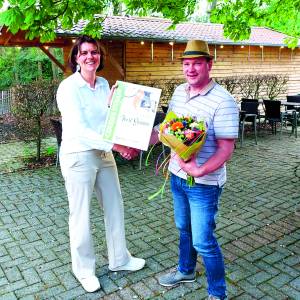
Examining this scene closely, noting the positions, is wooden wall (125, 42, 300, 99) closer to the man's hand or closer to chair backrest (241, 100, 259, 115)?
chair backrest (241, 100, 259, 115)

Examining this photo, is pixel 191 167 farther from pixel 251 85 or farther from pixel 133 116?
pixel 251 85

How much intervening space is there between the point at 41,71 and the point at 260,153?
18424mm

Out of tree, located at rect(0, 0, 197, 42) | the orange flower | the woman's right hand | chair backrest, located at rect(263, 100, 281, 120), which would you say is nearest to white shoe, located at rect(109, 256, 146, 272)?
the woman's right hand

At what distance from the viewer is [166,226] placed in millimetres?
4984

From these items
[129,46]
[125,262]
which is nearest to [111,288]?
[125,262]

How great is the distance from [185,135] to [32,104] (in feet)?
21.8

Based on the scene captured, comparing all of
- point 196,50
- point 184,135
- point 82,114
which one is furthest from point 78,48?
point 184,135

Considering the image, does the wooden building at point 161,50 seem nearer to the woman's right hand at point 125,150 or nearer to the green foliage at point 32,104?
the green foliage at point 32,104

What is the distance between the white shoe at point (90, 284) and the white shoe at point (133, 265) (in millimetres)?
307

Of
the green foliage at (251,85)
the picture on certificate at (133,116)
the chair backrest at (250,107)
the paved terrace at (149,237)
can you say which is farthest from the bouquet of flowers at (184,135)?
the green foliage at (251,85)

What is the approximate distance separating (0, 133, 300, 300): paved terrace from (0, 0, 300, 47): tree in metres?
2.46

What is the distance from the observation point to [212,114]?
2805mm

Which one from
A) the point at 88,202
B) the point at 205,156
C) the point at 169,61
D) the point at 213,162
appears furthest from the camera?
the point at 169,61

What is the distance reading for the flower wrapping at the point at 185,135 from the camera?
2662 mm
